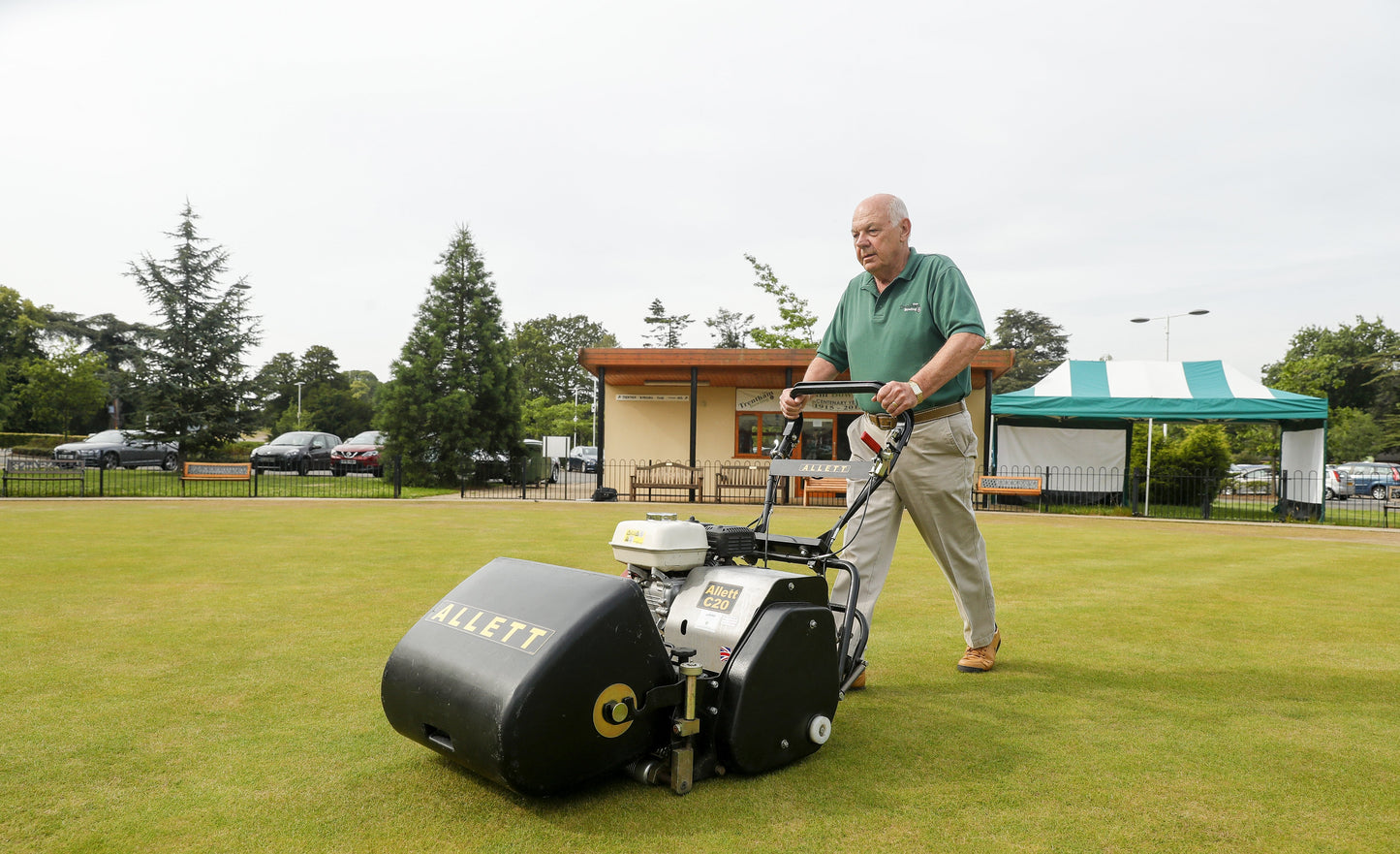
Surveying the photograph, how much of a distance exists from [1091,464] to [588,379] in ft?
172

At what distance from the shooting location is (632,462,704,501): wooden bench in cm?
1694

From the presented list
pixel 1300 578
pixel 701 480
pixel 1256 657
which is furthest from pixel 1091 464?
pixel 1256 657

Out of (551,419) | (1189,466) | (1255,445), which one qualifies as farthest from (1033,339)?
(1189,466)

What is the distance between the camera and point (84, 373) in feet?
125

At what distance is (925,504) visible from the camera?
3.20 meters

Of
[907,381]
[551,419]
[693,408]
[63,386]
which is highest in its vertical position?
[63,386]

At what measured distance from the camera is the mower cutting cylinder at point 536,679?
1892mm

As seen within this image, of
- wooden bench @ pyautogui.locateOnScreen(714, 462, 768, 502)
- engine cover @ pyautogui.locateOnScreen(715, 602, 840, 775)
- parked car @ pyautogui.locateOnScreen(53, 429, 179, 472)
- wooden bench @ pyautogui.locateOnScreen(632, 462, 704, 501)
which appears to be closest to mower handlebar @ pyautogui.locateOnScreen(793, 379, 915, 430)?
engine cover @ pyautogui.locateOnScreen(715, 602, 840, 775)

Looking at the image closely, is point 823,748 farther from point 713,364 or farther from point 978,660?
point 713,364

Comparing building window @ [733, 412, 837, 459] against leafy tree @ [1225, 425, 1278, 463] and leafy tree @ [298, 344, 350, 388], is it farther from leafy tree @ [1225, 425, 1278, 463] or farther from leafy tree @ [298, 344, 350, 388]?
leafy tree @ [298, 344, 350, 388]

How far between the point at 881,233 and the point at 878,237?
2 cm

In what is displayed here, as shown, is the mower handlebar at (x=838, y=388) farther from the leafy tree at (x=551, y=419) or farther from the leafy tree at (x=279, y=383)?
the leafy tree at (x=279, y=383)

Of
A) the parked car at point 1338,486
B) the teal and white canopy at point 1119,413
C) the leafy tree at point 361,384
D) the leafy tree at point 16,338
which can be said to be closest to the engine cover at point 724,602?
the teal and white canopy at point 1119,413

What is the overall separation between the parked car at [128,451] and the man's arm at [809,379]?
24436mm
